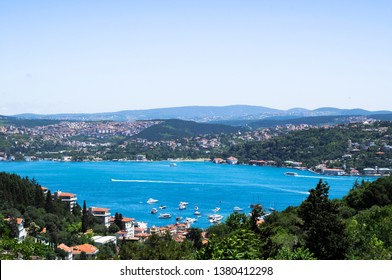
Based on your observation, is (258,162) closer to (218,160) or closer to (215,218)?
(218,160)

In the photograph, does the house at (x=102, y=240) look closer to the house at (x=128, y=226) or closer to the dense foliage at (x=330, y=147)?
the house at (x=128, y=226)

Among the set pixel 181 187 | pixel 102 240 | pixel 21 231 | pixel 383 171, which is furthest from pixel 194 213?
pixel 383 171

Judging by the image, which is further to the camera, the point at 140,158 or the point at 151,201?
the point at 140,158

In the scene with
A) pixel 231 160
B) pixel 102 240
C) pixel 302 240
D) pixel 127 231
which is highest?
pixel 302 240

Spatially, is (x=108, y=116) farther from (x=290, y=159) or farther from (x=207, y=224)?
(x=207, y=224)

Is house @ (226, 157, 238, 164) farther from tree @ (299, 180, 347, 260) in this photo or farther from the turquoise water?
tree @ (299, 180, 347, 260)

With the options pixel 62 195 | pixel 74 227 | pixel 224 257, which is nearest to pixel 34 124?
pixel 62 195
